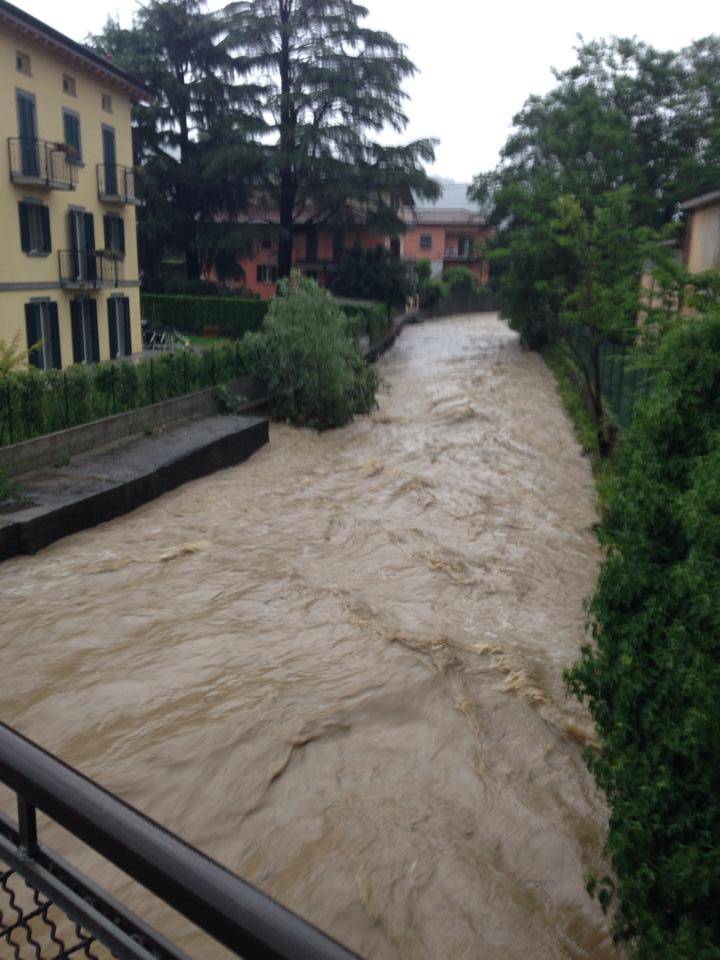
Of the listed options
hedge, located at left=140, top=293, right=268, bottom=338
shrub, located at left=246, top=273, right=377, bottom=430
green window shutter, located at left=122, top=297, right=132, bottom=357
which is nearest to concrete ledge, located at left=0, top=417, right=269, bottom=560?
shrub, located at left=246, top=273, right=377, bottom=430

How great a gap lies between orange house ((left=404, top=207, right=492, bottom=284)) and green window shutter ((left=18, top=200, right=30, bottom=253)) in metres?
56.8

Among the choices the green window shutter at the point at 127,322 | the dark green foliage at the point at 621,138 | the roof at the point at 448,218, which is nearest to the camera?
the green window shutter at the point at 127,322

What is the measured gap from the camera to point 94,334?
27734 mm

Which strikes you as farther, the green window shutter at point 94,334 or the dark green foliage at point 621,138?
the dark green foliage at point 621,138

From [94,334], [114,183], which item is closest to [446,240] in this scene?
[114,183]

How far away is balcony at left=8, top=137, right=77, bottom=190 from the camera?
2262cm

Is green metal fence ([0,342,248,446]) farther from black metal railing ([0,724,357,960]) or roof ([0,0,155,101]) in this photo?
black metal railing ([0,724,357,960])

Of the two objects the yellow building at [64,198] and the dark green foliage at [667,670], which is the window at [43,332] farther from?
the dark green foliage at [667,670]

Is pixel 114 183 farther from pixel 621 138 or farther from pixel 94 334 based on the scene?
pixel 621 138

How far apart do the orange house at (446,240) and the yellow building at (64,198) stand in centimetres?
5117

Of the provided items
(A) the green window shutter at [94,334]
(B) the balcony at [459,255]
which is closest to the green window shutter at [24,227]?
(A) the green window shutter at [94,334]

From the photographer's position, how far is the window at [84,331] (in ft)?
86.6

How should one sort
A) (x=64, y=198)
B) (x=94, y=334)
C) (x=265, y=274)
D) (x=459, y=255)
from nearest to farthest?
(x=64, y=198)
(x=94, y=334)
(x=265, y=274)
(x=459, y=255)

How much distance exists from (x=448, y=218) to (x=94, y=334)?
57.1m
